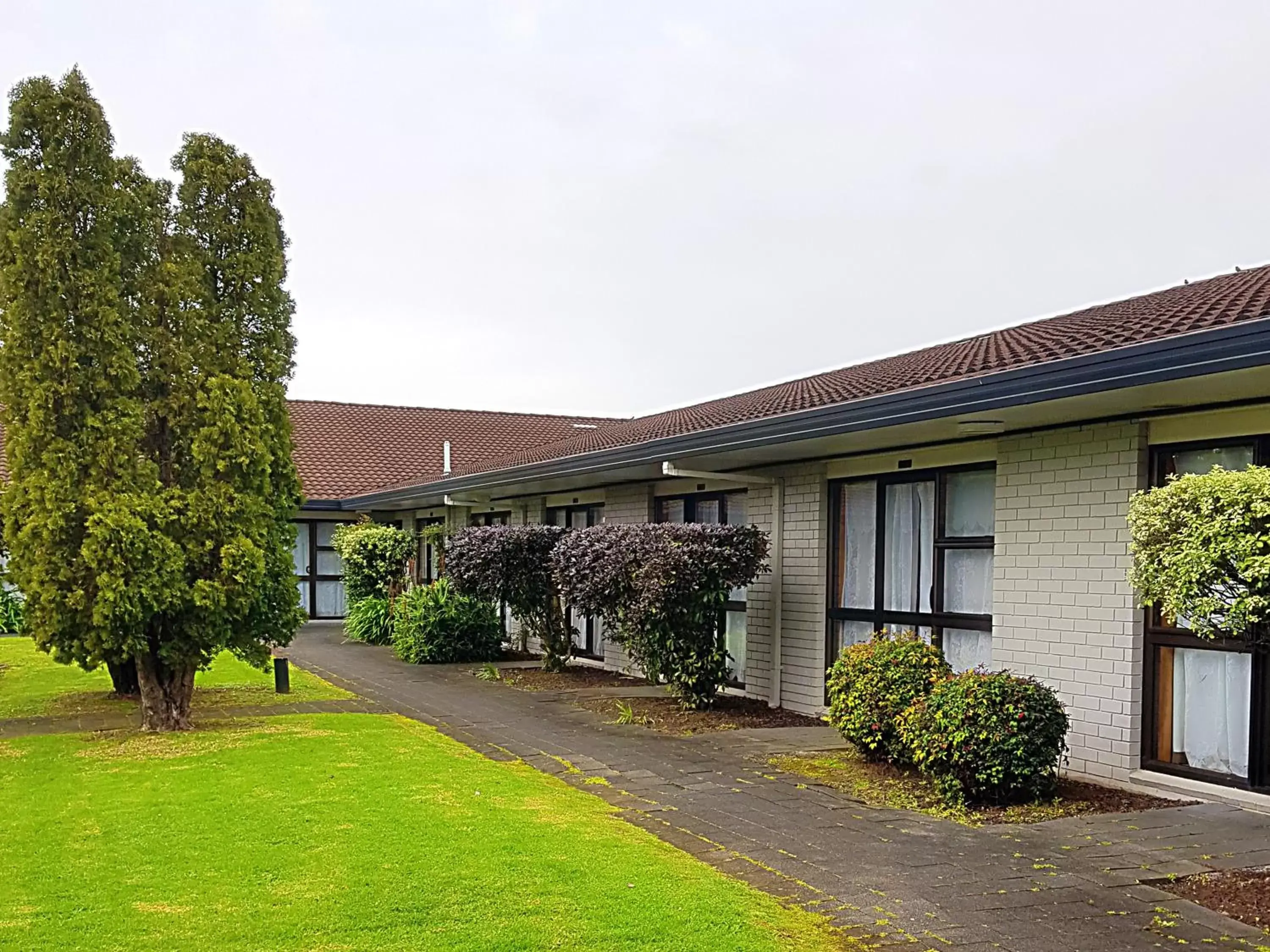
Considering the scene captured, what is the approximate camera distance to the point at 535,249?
73.7 ft

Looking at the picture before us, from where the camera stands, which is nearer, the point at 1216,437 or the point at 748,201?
the point at 1216,437

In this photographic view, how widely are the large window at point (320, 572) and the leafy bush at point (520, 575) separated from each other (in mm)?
10657

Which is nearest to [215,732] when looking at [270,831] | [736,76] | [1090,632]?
[270,831]

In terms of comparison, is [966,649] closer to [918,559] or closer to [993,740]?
[918,559]

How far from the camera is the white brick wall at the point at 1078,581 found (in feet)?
24.5

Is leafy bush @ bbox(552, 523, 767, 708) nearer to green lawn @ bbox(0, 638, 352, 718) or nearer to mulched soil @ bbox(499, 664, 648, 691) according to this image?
mulched soil @ bbox(499, 664, 648, 691)

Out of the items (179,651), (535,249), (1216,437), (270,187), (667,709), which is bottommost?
(667,709)

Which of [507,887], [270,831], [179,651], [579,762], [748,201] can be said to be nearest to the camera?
[507,887]

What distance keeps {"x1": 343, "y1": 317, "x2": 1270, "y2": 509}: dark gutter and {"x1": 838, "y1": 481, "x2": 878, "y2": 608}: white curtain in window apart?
138 cm

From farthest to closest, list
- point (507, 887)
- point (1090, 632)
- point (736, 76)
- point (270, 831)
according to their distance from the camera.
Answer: point (736, 76), point (1090, 632), point (270, 831), point (507, 887)

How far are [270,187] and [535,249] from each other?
12.9 meters

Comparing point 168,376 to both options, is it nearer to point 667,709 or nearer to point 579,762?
point 579,762

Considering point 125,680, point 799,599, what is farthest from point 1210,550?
point 125,680

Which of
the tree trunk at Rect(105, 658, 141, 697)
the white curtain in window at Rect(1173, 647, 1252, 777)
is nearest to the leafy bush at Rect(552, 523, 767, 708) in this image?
the white curtain in window at Rect(1173, 647, 1252, 777)
